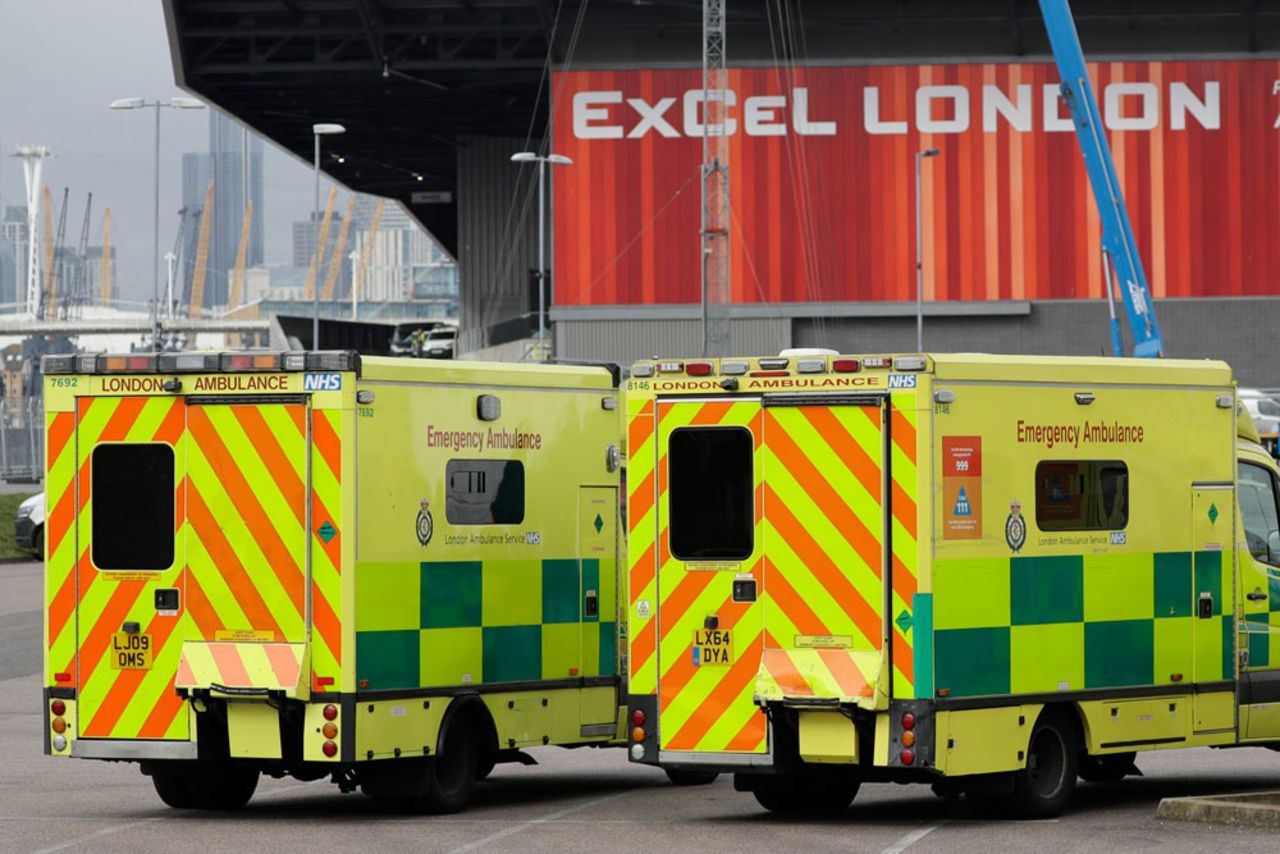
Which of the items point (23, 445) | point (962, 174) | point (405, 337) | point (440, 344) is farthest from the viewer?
point (405, 337)

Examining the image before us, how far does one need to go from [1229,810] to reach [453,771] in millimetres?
4379

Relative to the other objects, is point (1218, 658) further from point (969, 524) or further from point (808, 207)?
point (808, 207)

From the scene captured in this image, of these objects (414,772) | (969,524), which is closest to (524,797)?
(414,772)

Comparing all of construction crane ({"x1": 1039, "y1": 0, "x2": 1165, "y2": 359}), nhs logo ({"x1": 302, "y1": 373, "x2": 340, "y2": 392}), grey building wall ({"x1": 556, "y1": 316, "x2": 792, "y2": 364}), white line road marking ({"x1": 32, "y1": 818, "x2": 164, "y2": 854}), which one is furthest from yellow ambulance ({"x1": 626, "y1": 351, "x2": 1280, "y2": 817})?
grey building wall ({"x1": 556, "y1": 316, "x2": 792, "y2": 364})

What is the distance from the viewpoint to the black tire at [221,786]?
13.5 metres

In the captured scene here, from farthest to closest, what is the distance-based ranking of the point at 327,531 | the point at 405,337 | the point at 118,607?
the point at 405,337, the point at 118,607, the point at 327,531

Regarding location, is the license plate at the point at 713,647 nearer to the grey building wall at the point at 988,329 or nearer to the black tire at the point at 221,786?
the black tire at the point at 221,786

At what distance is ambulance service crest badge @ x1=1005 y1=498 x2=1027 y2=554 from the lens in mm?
12422

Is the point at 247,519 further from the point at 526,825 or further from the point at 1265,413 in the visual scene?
the point at 1265,413

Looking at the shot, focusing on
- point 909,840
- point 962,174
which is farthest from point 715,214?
point 909,840

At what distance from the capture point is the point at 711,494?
12727 mm

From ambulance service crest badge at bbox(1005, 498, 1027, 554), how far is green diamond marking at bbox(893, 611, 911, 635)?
801 mm

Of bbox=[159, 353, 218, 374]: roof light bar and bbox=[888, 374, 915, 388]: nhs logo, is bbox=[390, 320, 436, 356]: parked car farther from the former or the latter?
bbox=[888, 374, 915, 388]: nhs logo

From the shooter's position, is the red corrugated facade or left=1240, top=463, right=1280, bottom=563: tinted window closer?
left=1240, top=463, right=1280, bottom=563: tinted window
